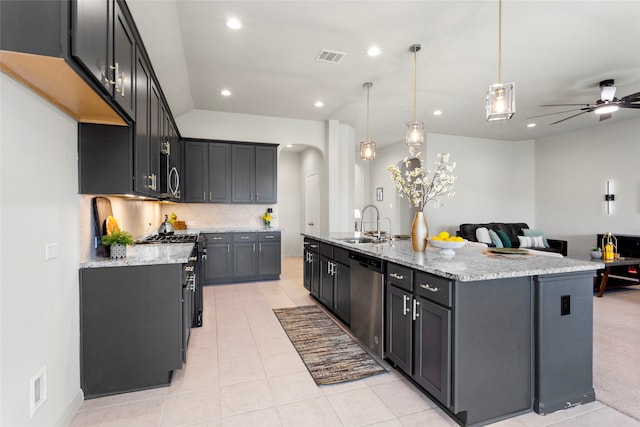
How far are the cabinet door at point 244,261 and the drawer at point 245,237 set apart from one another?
5cm

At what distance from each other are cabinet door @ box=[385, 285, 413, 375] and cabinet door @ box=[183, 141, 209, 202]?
418 centimetres

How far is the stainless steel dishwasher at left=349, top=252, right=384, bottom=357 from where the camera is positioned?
271 cm

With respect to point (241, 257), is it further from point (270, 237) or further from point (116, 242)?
point (116, 242)

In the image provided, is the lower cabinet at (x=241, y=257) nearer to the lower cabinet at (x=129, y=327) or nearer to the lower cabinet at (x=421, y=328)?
the lower cabinet at (x=129, y=327)

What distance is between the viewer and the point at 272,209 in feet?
21.0

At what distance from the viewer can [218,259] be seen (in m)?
5.47

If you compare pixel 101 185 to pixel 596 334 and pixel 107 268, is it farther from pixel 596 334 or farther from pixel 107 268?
pixel 596 334

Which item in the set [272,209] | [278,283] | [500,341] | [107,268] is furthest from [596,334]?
[272,209]

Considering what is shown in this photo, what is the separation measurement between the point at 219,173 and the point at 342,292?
11.2 feet

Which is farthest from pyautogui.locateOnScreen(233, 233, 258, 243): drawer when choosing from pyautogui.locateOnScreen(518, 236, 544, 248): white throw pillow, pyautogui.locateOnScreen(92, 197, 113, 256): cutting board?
pyautogui.locateOnScreen(518, 236, 544, 248): white throw pillow

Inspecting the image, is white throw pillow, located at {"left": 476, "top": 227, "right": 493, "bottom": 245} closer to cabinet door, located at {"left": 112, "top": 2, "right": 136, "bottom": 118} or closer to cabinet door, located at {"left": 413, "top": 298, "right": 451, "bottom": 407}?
cabinet door, located at {"left": 413, "top": 298, "right": 451, "bottom": 407}

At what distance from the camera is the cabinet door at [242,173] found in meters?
5.84

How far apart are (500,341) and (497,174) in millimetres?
7484

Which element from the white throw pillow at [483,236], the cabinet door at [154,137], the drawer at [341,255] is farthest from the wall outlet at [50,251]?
the white throw pillow at [483,236]
